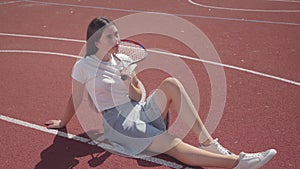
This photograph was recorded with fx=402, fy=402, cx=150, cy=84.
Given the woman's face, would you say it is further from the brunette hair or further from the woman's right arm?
the woman's right arm

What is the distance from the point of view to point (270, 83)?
17.6 feet

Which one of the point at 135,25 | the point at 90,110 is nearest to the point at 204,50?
the point at 135,25

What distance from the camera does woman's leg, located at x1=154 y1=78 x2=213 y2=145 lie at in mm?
3512


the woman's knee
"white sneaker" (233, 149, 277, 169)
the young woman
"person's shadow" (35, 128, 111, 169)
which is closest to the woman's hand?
"person's shadow" (35, 128, 111, 169)

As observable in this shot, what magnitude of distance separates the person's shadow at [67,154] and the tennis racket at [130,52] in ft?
2.91

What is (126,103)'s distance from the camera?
3.71 m

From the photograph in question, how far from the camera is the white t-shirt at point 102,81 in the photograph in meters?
3.64

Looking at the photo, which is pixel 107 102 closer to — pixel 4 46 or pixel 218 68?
pixel 218 68

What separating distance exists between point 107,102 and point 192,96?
1.64m

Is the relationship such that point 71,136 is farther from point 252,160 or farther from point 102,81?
point 252,160

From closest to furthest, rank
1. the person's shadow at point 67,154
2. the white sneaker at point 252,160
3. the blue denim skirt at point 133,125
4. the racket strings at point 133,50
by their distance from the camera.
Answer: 1. the white sneaker at point 252,160
2. the blue denim skirt at point 133,125
3. the person's shadow at point 67,154
4. the racket strings at point 133,50

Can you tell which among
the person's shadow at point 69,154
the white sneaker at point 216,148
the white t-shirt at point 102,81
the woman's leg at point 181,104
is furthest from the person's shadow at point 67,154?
the white sneaker at point 216,148

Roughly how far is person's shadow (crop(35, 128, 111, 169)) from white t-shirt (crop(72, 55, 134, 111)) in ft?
1.47

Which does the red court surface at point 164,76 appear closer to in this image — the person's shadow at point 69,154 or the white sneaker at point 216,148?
the person's shadow at point 69,154
